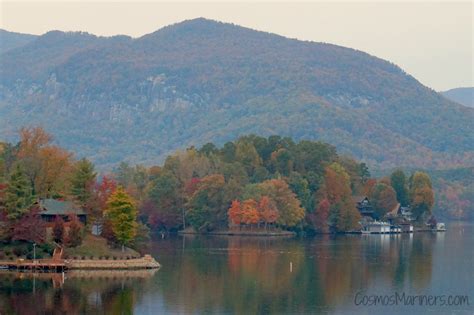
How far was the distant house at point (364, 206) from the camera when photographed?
17888cm

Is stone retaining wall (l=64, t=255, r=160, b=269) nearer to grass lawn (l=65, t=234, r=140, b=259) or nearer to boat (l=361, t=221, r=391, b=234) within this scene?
grass lawn (l=65, t=234, r=140, b=259)

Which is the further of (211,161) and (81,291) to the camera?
(211,161)

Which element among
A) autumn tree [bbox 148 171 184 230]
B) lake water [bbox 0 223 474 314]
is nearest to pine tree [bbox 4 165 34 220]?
lake water [bbox 0 223 474 314]

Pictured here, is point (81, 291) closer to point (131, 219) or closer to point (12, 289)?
point (12, 289)

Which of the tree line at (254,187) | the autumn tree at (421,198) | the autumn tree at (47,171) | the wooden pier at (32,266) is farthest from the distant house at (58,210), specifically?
the autumn tree at (421,198)

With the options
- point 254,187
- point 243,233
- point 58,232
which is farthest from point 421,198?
point 58,232

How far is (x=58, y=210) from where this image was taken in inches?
4055


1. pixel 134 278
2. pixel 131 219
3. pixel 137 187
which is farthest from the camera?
pixel 137 187

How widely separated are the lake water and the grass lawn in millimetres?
3422

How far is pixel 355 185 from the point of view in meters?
186

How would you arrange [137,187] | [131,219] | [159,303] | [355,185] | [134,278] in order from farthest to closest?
[355,185]
[137,187]
[131,219]
[134,278]
[159,303]

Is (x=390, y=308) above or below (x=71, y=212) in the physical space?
below

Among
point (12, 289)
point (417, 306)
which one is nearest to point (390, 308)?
point (417, 306)

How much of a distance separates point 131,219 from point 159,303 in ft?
74.3
